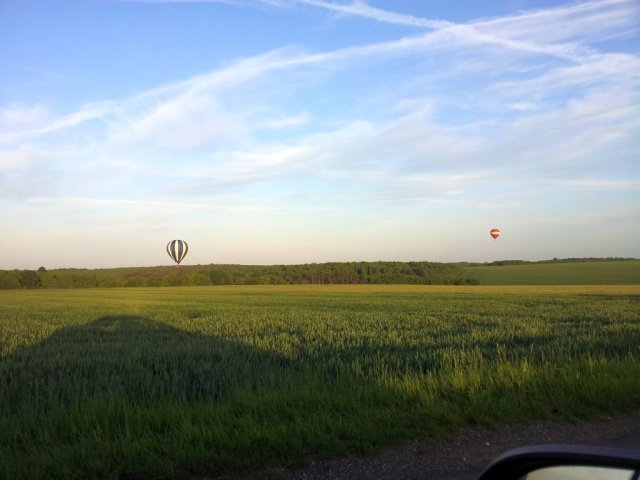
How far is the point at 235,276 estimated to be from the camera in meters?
93.8

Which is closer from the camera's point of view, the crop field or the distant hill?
the crop field

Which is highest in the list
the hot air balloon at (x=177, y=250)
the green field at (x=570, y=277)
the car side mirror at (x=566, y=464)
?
the hot air balloon at (x=177, y=250)

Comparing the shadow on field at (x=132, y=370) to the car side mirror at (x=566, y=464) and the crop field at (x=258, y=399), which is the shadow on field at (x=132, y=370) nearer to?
the crop field at (x=258, y=399)

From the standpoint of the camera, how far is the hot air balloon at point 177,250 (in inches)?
1841

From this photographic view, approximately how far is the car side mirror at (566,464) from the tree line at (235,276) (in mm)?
83882

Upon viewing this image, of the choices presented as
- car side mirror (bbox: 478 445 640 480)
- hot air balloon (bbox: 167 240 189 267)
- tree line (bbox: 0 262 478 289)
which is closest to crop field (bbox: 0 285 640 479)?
car side mirror (bbox: 478 445 640 480)

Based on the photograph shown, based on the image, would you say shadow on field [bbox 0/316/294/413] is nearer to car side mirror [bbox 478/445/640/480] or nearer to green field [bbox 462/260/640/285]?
car side mirror [bbox 478/445/640/480]

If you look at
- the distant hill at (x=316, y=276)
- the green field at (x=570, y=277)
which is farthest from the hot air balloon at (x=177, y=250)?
the green field at (x=570, y=277)

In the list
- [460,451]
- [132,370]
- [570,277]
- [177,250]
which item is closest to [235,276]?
[177,250]

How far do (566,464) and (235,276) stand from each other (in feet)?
307

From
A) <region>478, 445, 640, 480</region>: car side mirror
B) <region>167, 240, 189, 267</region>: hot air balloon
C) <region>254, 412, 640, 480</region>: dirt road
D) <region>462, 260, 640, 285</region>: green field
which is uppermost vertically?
<region>167, 240, 189, 267</region>: hot air balloon

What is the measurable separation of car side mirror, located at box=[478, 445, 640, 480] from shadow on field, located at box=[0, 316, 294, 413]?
565cm

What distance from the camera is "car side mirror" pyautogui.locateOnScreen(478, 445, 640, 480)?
5.28 feet

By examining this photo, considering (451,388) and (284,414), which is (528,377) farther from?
(284,414)
